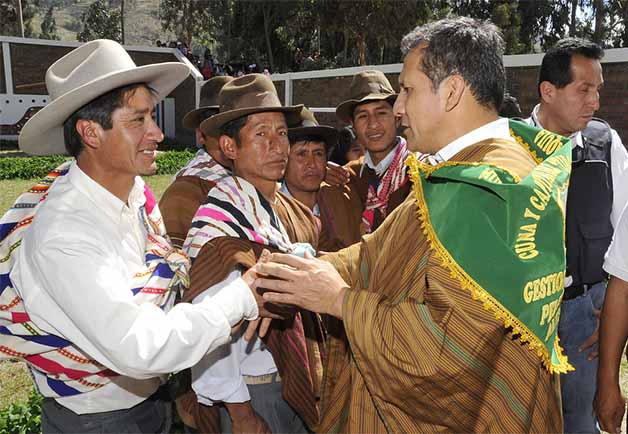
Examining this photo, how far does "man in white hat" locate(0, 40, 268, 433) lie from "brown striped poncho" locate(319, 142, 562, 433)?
0.52 metres

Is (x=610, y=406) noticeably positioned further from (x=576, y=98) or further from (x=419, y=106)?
(x=576, y=98)

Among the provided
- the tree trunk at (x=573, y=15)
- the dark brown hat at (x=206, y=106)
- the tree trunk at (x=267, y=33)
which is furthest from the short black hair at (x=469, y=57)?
the tree trunk at (x=573, y=15)

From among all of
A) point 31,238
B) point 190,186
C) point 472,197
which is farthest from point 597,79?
point 31,238

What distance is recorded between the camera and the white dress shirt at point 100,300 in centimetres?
181

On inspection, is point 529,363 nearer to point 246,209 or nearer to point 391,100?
point 246,209

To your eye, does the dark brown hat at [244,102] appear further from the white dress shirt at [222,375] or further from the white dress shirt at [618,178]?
the white dress shirt at [618,178]

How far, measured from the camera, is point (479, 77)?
2.07m

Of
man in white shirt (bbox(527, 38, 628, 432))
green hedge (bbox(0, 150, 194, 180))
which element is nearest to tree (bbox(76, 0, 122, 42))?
green hedge (bbox(0, 150, 194, 180))

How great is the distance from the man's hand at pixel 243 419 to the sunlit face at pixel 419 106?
1.38m

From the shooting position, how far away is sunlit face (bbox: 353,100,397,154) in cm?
406

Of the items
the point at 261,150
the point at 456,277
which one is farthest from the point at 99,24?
the point at 456,277

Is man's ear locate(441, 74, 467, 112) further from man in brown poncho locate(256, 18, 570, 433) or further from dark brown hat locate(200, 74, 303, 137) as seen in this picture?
dark brown hat locate(200, 74, 303, 137)

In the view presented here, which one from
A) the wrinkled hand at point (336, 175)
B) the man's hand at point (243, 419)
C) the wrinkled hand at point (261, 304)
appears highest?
the wrinkled hand at point (336, 175)

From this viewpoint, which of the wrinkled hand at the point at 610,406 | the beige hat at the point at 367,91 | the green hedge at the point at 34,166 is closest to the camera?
the wrinkled hand at the point at 610,406
